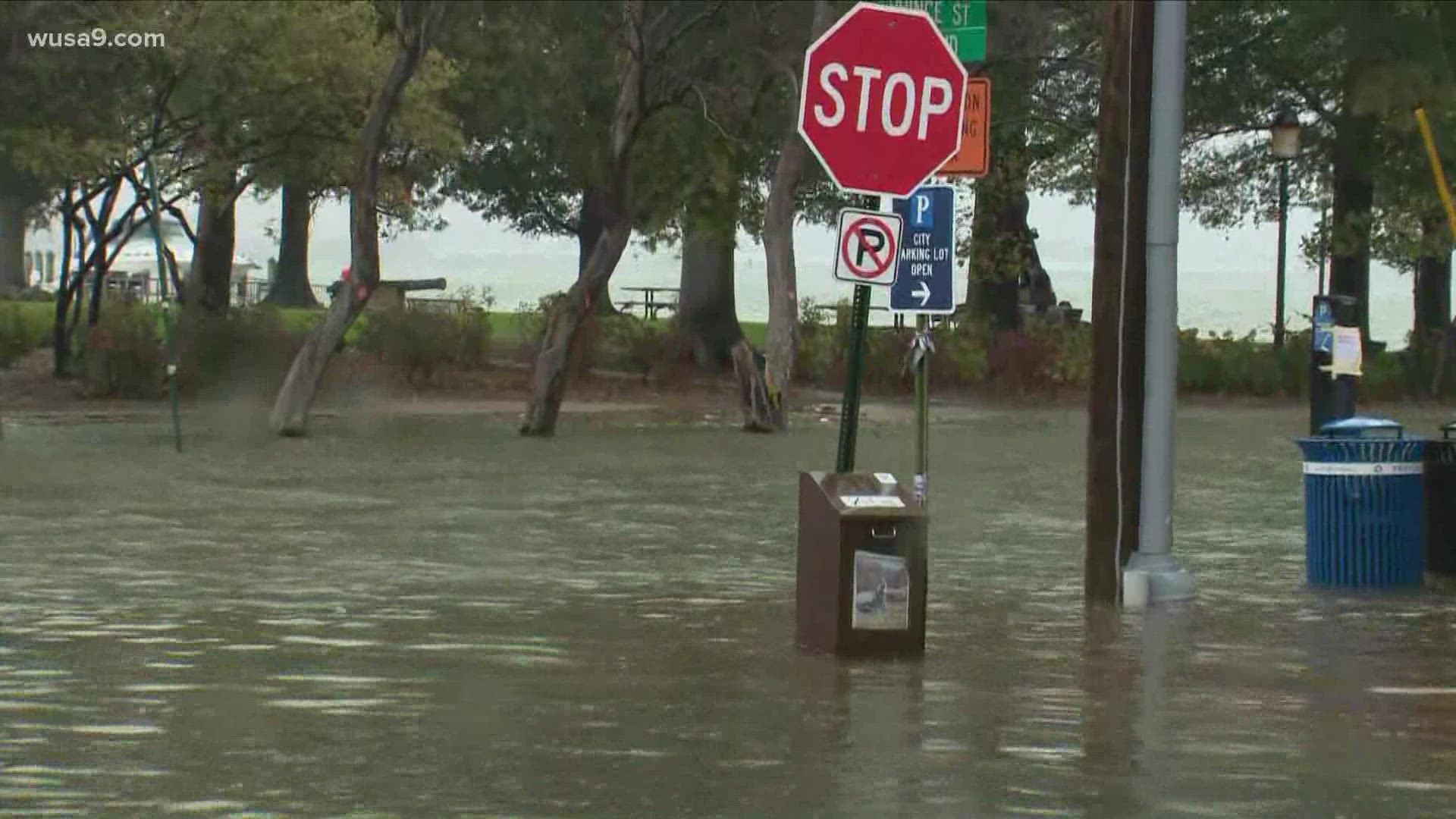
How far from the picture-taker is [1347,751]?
33.8 feet

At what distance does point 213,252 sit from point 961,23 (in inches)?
1257

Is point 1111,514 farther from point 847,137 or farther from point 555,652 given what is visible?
point 555,652

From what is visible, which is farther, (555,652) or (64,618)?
(64,618)

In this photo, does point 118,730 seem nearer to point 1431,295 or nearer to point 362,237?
point 362,237

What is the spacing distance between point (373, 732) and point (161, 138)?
31.6 meters

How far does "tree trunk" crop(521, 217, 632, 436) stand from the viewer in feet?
109

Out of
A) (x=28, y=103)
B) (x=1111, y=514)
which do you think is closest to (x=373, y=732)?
(x=1111, y=514)

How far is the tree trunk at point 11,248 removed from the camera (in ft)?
243

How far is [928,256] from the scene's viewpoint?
17016mm

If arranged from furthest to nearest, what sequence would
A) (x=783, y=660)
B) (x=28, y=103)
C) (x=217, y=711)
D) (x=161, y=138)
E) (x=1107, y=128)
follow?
(x=161, y=138) < (x=28, y=103) < (x=1107, y=128) < (x=783, y=660) < (x=217, y=711)

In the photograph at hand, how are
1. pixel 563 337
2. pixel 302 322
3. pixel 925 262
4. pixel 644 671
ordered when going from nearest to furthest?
pixel 644 671
pixel 925 262
pixel 563 337
pixel 302 322

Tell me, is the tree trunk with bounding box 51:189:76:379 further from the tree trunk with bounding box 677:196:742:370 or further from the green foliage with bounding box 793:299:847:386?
the green foliage with bounding box 793:299:847:386

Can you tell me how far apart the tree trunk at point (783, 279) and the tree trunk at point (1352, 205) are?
10.2m

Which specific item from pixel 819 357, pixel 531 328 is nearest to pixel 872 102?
pixel 819 357
